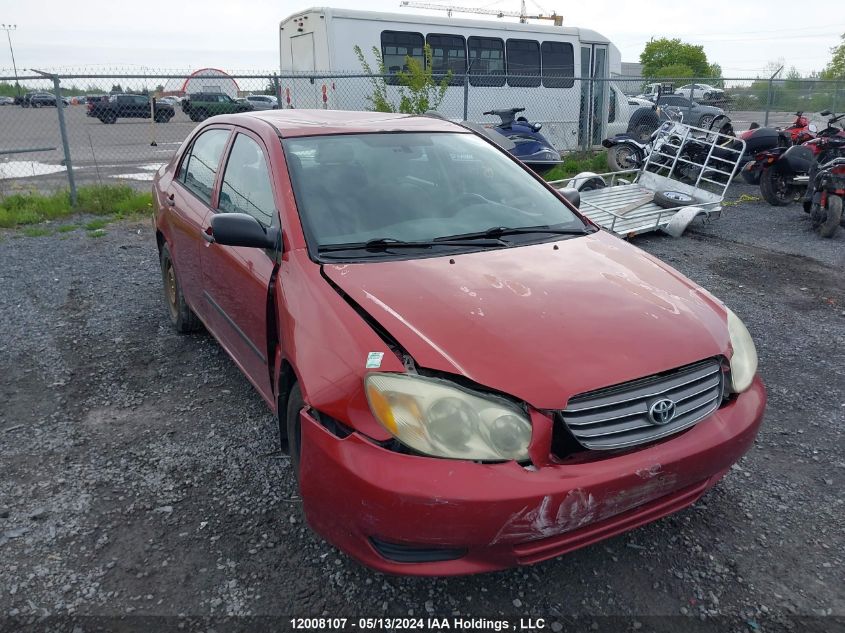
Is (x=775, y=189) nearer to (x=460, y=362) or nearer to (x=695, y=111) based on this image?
(x=695, y=111)

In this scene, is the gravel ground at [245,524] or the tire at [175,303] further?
the tire at [175,303]

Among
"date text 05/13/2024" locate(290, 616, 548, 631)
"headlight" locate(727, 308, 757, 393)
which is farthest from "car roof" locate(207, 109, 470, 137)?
"date text 05/13/2024" locate(290, 616, 548, 631)

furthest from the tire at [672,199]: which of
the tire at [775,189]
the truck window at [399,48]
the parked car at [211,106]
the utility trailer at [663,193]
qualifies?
the parked car at [211,106]

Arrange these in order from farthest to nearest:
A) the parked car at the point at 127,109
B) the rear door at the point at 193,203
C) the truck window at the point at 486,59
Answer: the parked car at the point at 127,109 < the truck window at the point at 486,59 < the rear door at the point at 193,203

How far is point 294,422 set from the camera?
102 inches

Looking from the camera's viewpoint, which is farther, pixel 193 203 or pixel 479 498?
pixel 193 203

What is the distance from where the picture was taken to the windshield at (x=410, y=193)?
2969mm

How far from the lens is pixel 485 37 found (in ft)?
44.5

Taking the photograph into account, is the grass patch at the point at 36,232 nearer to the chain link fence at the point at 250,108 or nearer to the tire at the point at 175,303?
the chain link fence at the point at 250,108

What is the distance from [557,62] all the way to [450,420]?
14150mm

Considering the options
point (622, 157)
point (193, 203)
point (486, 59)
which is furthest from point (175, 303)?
point (486, 59)

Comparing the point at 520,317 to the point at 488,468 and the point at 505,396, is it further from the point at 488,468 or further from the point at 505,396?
the point at 488,468

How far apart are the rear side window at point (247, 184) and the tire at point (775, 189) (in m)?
8.88

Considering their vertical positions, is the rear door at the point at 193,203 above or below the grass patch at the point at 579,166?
above
